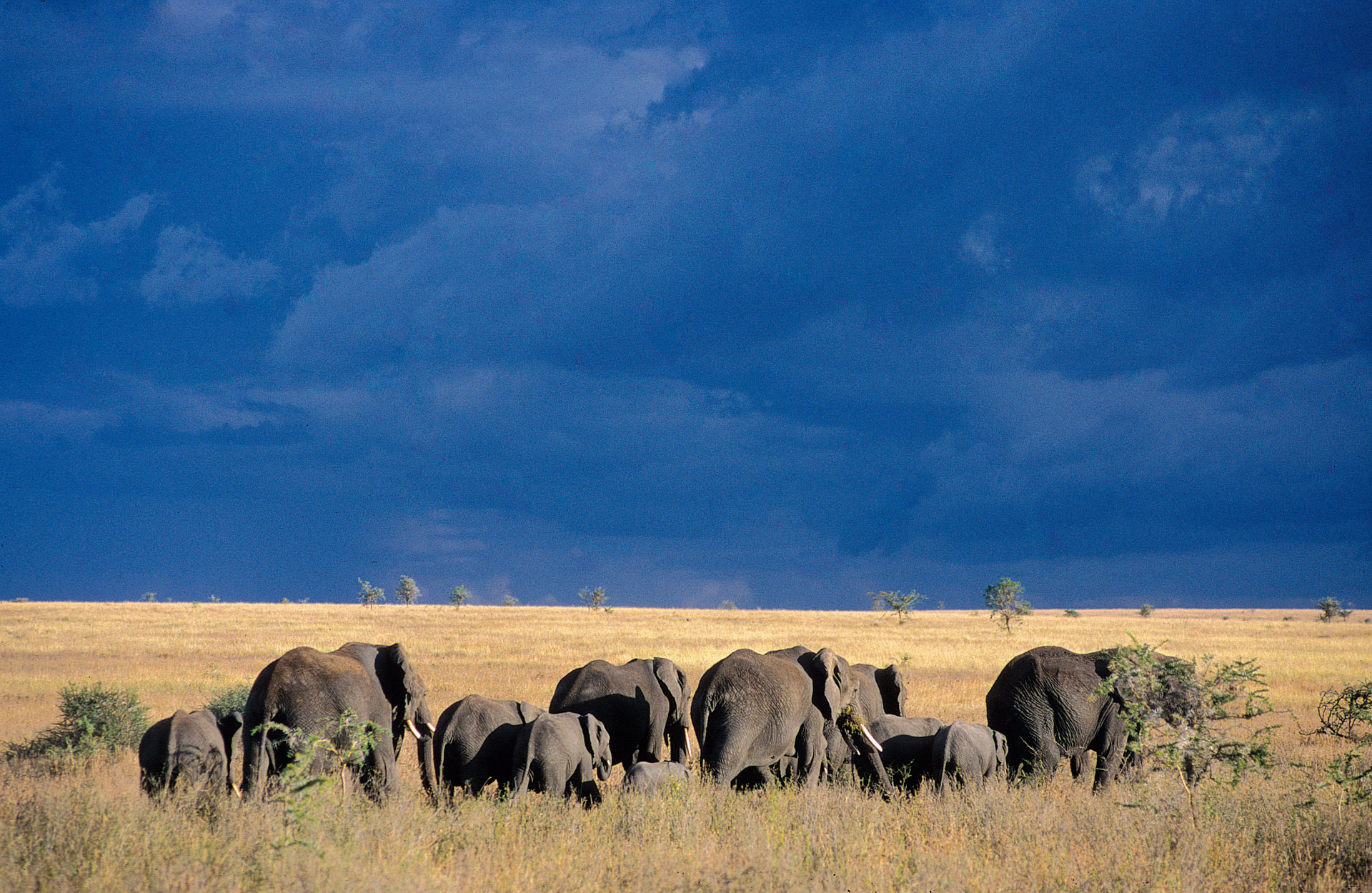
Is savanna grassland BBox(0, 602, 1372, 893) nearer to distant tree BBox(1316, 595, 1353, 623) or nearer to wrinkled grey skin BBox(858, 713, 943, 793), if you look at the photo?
wrinkled grey skin BBox(858, 713, 943, 793)

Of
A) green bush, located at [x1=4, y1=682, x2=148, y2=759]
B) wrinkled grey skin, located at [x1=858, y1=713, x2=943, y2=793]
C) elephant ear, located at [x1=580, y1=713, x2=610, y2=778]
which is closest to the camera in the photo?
elephant ear, located at [x1=580, y1=713, x2=610, y2=778]

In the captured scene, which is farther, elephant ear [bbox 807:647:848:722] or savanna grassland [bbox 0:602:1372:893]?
elephant ear [bbox 807:647:848:722]

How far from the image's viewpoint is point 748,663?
13.2 meters

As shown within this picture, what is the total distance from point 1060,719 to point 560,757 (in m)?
7.66

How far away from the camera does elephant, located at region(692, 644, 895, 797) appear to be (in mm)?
12680

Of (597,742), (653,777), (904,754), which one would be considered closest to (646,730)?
(597,742)

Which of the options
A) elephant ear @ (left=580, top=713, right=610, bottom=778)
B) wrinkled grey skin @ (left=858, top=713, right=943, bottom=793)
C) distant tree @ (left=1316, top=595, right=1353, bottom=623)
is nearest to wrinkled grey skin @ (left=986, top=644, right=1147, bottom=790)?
wrinkled grey skin @ (left=858, top=713, right=943, bottom=793)

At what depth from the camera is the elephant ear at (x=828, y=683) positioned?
13.5 meters

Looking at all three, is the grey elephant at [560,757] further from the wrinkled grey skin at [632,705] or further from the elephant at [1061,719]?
the elephant at [1061,719]

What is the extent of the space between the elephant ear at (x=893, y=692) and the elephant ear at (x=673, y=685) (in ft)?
13.2

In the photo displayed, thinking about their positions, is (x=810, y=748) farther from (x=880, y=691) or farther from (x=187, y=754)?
(x=187, y=754)

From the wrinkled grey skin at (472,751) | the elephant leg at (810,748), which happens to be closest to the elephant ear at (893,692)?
the elephant leg at (810,748)

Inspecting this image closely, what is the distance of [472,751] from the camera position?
39.3 ft

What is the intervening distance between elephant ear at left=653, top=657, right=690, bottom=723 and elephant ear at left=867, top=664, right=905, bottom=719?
13.2ft
